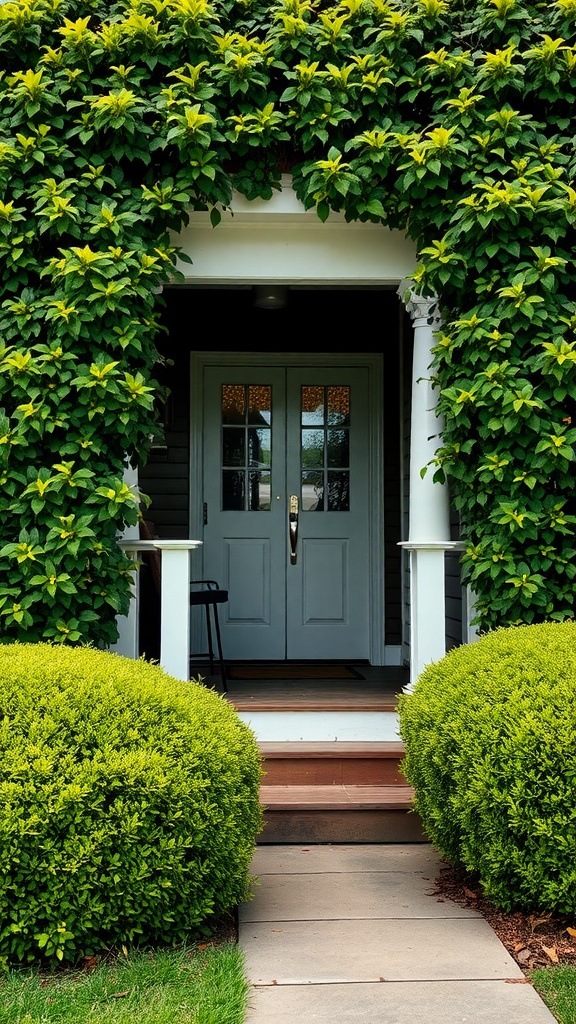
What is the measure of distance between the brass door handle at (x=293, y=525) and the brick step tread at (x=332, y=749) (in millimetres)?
2290

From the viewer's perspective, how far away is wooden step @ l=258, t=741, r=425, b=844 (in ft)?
11.7

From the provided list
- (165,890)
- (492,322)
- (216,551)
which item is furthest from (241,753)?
(216,551)

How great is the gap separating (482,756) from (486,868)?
33 cm

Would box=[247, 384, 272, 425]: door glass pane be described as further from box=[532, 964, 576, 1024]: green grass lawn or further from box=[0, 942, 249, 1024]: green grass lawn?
box=[532, 964, 576, 1024]: green grass lawn

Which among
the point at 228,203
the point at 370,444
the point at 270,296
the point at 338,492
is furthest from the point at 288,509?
the point at 228,203

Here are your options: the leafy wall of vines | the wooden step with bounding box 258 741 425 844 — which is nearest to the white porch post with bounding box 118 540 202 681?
the leafy wall of vines

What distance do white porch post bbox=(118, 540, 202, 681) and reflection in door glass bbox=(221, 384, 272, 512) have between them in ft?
7.58

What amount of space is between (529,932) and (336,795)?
114 centimetres

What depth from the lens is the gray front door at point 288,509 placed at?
20.5 feet

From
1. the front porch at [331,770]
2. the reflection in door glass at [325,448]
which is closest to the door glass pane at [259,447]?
the reflection in door glass at [325,448]

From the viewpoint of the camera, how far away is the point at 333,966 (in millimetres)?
2439

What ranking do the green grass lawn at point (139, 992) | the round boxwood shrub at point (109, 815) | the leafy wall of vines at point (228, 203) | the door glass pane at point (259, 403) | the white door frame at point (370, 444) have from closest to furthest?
the green grass lawn at point (139, 992) → the round boxwood shrub at point (109, 815) → the leafy wall of vines at point (228, 203) → the white door frame at point (370, 444) → the door glass pane at point (259, 403)

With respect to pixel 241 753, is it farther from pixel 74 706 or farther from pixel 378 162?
pixel 378 162

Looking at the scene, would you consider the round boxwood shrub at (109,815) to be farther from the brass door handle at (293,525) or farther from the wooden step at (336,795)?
the brass door handle at (293,525)
